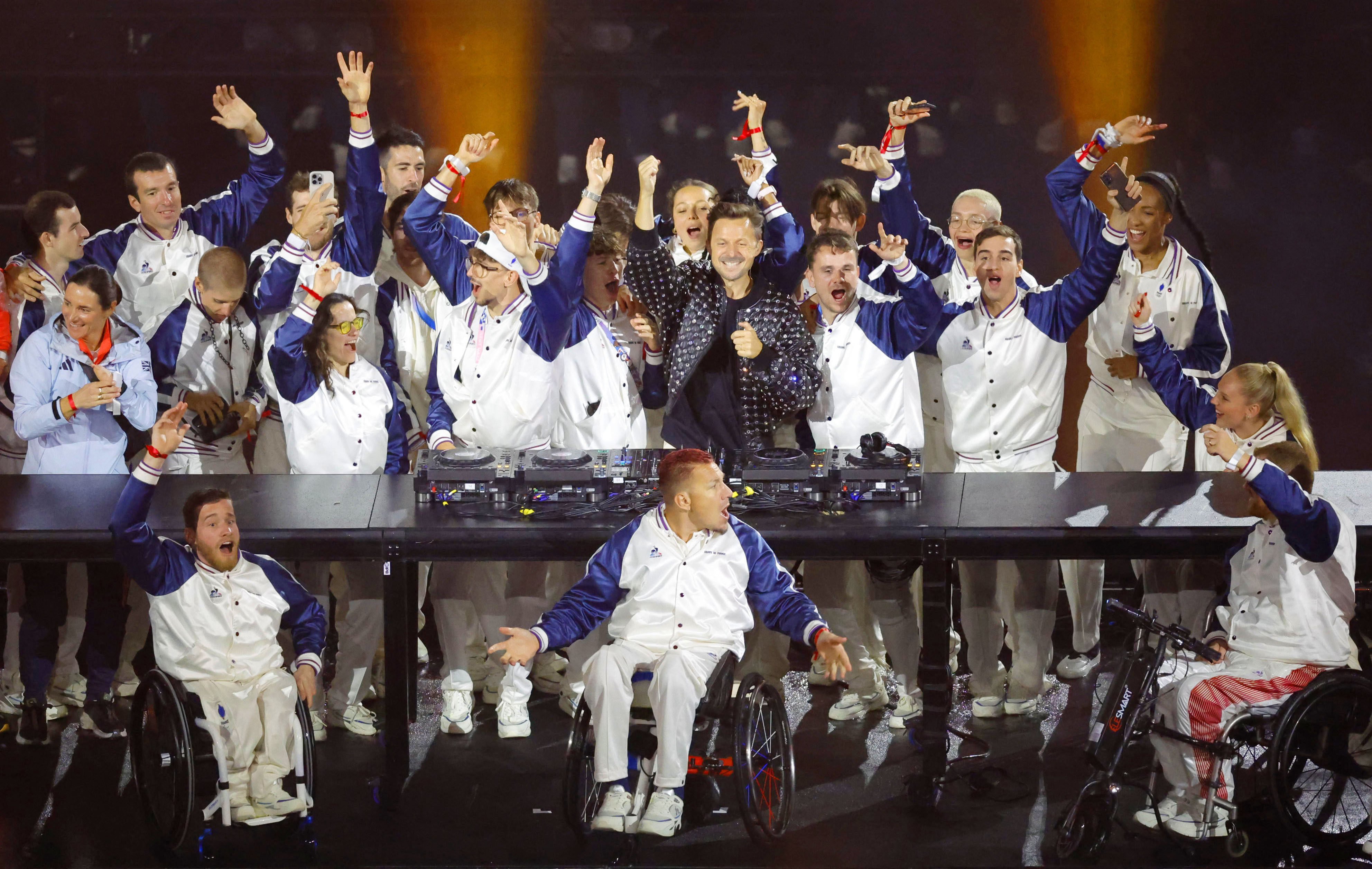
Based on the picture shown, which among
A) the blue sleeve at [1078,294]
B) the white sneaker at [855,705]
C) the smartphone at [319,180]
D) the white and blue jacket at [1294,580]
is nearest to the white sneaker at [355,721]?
the white sneaker at [855,705]

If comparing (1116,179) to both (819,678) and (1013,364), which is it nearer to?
(1013,364)

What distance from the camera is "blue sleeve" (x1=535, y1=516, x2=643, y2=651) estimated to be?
437cm

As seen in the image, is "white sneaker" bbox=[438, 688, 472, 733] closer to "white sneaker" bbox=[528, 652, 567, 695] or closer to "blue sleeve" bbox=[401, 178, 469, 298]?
"white sneaker" bbox=[528, 652, 567, 695]

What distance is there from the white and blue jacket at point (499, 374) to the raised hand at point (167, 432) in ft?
3.64

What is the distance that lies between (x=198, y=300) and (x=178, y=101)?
6.46 feet

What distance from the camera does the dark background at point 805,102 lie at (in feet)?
23.8

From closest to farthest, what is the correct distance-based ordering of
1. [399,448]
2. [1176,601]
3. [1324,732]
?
[1324,732]
[1176,601]
[399,448]

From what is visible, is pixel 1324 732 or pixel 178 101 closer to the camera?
pixel 1324 732

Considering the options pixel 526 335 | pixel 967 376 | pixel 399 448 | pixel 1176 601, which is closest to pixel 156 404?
pixel 399 448

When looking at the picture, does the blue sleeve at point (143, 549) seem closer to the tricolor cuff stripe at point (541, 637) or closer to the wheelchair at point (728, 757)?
the tricolor cuff stripe at point (541, 637)

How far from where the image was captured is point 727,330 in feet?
17.1

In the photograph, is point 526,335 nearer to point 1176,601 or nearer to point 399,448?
point 399,448

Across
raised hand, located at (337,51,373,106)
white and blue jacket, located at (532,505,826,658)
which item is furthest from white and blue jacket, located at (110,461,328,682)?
raised hand, located at (337,51,373,106)

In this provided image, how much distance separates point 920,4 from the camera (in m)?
7.27
